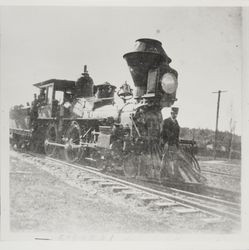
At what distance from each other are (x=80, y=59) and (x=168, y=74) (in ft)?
4.30

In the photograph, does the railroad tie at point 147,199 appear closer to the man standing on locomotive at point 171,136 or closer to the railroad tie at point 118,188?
the railroad tie at point 118,188

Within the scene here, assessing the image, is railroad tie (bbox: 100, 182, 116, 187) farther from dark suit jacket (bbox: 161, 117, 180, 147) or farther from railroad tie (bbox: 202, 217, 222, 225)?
railroad tie (bbox: 202, 217, 222, 225)

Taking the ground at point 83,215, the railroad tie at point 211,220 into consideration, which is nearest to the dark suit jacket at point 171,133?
the ground at point 83,215

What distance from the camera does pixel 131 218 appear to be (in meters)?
4.02

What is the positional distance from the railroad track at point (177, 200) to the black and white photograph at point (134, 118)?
0.01 meters

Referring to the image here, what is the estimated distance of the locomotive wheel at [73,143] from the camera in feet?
21.6

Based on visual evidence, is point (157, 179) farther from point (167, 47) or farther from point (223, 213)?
point (167, 47)

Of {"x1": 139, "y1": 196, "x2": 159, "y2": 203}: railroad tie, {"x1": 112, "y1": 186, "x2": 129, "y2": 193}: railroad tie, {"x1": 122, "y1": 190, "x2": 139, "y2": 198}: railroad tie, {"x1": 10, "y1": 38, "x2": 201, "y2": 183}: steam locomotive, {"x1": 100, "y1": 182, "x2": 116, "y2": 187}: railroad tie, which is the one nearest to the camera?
{"x1": 139, "y1": 196, "x2": 159, "y2": 203}: railroad tie

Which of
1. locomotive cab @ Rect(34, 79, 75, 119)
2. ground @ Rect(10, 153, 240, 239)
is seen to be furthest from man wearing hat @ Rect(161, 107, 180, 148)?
locomotive cab @ Rect(34, 79, 75, 119)

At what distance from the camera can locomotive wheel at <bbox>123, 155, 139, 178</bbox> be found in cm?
529

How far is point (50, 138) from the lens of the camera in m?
7.34

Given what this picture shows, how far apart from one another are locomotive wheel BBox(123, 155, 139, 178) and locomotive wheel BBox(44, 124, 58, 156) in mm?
2240

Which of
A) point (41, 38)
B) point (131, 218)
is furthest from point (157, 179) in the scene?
point (41, 38)

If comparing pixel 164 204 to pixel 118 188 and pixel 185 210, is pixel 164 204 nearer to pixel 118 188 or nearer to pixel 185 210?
pixel 185 210
